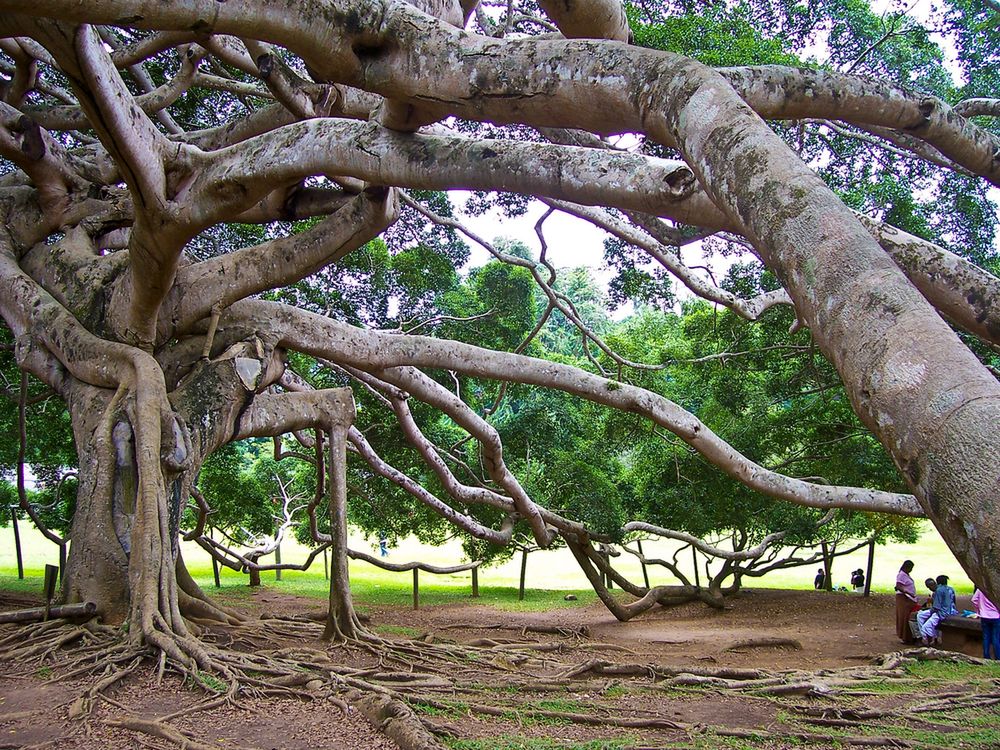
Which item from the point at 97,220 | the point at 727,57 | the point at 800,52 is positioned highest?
the point at 800,52

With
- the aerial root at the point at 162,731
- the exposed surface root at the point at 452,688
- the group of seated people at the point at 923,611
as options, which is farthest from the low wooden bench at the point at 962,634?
the aerial root at the point at 162,731

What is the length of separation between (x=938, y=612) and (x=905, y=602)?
14.7 inches

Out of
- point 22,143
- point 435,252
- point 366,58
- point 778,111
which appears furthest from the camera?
point 435,252

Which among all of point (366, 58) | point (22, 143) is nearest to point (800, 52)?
point (366, 58)

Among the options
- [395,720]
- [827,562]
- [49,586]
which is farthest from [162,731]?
[827,562]

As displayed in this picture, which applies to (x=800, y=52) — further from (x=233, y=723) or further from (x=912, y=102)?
(x=233, y=723)

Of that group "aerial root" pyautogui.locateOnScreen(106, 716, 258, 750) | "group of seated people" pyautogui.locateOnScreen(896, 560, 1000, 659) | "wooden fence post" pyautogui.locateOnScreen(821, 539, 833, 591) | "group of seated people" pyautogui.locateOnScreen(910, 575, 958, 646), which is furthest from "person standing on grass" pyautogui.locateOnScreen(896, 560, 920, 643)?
"aerial root" pyautogui.locateOnScreen(106, 716, 258, 750)

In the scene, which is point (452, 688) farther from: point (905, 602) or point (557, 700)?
point (905, 602)

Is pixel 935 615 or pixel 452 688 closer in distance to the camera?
pixel 452 688

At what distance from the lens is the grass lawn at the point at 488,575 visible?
14461 millimetres

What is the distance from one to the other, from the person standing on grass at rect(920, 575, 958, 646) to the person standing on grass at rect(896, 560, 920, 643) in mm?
231

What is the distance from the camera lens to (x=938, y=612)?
9117mm

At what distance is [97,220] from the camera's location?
7.75 metres

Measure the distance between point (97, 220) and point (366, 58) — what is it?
16.6ft
